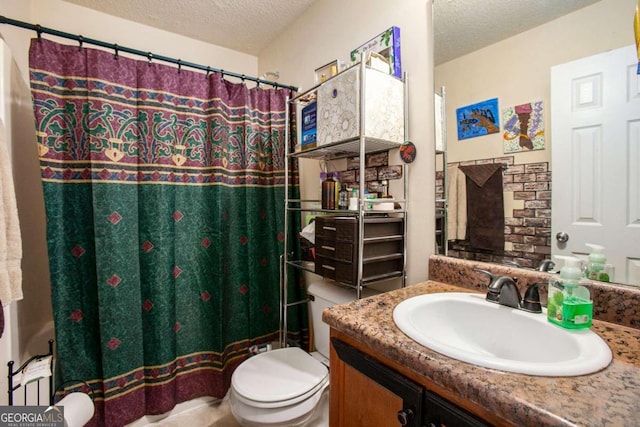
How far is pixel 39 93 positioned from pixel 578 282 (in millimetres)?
2091

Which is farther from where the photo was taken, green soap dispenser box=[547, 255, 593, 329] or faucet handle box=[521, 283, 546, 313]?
faucet handle box=[521, 283, 546, 313]

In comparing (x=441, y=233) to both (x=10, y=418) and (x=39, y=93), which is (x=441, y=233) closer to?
(x=10, y=418)

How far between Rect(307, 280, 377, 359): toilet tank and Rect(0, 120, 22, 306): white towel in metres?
1.10

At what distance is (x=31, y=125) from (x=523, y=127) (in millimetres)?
2328

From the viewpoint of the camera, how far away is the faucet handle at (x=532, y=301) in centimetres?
76

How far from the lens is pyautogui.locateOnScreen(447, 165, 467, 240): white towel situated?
109cm

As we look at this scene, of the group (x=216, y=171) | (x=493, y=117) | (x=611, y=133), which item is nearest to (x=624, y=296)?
(x=611, y=133)

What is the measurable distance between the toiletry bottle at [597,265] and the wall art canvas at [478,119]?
473mm

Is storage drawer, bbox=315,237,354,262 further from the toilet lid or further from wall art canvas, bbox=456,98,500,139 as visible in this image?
wall art canvas, bbox=456,98,500,139

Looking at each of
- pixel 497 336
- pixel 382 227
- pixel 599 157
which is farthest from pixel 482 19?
pixel 497 336

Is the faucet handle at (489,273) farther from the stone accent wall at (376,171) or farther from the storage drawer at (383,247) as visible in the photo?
the stone accent wall at (376,171)

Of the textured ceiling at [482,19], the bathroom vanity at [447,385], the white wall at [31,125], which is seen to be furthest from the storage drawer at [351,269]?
the white wall at [31,125]

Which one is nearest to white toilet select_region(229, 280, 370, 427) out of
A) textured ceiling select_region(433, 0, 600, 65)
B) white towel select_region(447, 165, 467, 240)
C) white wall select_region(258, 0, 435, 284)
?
white wall select_region(258, 0, 435, 284)

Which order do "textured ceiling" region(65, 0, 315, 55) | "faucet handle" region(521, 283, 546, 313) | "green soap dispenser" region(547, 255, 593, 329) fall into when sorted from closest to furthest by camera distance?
"green soap dispenser" region(547, 255, 593, 329), "faucet handle" region(521, 283, 546, 313), "textured ceiling" region(65, 0, 315, 55)
